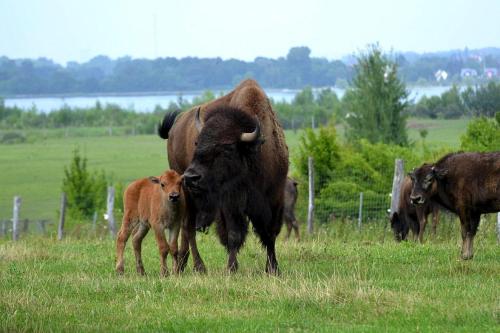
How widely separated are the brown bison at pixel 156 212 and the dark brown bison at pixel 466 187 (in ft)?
13.9

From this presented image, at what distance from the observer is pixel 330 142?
125 ft

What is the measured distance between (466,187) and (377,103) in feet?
140

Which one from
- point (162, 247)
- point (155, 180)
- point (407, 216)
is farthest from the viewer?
point (407, 216)

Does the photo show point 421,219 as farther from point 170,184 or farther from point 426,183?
point 170,184

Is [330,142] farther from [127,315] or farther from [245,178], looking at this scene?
[127,315]

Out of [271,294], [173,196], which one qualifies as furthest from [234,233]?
[271,294]

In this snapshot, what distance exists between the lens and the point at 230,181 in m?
13.5

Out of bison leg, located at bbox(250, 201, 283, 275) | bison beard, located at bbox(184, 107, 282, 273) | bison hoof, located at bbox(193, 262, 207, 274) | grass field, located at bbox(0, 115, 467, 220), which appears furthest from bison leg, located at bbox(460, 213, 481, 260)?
grass field, located at bbox(0, 115, 467, 220)

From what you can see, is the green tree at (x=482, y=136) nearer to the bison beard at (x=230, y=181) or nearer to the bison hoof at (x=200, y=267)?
the bison hoof at (x=200, y=267)

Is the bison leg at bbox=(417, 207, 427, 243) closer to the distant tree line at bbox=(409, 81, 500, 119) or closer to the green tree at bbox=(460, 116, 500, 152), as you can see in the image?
the green tree at bbox=(460, 116, 500, 152)

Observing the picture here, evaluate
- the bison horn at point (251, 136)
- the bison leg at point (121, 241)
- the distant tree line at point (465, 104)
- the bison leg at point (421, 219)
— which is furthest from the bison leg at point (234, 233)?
the distant tree line at point (465, 104)

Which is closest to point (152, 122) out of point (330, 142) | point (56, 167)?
point (56, 167)

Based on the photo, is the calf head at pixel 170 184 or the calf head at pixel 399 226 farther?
the calf head at pixel 399 226

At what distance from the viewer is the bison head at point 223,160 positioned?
523 inches
